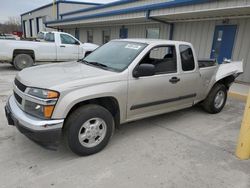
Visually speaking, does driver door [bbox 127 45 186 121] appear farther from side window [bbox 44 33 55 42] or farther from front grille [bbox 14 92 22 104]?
side window [bbox 44 33 55 42]

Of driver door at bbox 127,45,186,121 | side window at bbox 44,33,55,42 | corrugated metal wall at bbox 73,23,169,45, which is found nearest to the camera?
driver door at bbox 127,45,186,121

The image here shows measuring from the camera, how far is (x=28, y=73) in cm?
348

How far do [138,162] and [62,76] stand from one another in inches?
65.7

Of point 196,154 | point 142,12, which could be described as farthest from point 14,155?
point 142,12

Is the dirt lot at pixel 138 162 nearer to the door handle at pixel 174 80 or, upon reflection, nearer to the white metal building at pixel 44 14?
the door handle at pixel 174 80

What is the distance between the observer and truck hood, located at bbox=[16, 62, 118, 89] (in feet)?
9.66

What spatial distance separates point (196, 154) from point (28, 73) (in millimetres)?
2976

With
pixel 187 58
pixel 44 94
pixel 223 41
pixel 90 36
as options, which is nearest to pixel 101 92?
pixel 44 94

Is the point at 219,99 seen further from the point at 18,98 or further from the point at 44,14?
the point at 44,14

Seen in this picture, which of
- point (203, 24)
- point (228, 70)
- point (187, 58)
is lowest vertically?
point (228, 70)

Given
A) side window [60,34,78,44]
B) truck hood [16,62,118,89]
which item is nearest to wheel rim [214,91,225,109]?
truck hood [16,62,118,89]

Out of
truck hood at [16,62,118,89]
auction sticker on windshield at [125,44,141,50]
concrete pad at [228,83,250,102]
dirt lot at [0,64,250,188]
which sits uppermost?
auction sticker on windshield at [125,44,141,50]

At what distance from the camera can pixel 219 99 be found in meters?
5.57

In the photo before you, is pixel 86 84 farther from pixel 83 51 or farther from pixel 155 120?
pixel 83 51
